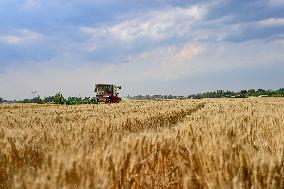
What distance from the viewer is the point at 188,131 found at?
526 cm

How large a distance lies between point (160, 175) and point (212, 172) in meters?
1.50

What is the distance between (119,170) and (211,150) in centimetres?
68

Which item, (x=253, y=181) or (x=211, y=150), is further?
(x=211, y=150)

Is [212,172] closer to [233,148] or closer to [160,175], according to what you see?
[233,148]

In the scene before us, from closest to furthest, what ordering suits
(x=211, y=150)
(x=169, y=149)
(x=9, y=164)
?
1. (x=211, y=150)
2. (x=9, y=164)
3. (x=169, y=149)

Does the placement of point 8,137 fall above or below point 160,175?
above

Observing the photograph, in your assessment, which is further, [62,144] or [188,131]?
[188,131]

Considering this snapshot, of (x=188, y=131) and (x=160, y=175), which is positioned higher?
(x=188, y=131)

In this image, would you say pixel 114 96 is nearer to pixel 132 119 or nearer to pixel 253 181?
pixel 132 119

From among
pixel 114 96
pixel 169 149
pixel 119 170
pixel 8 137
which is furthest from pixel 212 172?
pixel 114 96

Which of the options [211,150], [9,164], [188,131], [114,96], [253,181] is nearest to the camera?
[253,181]

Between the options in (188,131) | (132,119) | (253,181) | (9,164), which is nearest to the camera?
(253,181)

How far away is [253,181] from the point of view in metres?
2.90

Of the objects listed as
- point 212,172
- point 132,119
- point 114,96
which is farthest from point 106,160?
point 114,96
